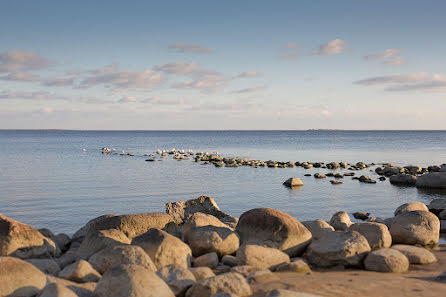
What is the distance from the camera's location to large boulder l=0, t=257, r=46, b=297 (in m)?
7.41

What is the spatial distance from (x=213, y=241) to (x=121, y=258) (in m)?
2.65

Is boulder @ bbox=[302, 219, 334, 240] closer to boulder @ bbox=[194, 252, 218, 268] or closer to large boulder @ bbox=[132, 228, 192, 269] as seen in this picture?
boulder @ bbox=[194, 252, 218, 268]

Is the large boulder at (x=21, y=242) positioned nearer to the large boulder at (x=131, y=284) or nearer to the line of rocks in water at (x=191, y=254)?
the line of rocks in water at (x=191, y=254)

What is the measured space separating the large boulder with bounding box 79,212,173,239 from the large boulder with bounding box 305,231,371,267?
4.81 meters

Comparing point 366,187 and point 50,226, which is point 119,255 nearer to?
point 50,226

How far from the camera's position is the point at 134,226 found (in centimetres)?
1245

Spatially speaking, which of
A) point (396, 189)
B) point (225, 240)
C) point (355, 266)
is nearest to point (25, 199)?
point (225, 240)

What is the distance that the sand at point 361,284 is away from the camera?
7.90 metres

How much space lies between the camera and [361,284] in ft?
27.5

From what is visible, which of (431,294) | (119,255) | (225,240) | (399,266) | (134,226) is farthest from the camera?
(134,226)

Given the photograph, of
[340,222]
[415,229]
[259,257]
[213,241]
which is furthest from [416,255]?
[213,241]

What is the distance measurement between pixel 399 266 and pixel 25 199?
68.1 feet

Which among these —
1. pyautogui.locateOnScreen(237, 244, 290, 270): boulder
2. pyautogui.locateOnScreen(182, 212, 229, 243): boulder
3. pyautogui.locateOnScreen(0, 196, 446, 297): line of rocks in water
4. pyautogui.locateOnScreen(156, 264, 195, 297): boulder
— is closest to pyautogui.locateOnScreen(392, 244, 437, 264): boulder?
pyautogui.locateOnScreen(0, 196, 446, 297): line of rocks in water

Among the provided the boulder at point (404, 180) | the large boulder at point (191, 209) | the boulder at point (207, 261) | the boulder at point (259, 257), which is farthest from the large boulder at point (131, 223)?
the boulder at point (404, 180)
